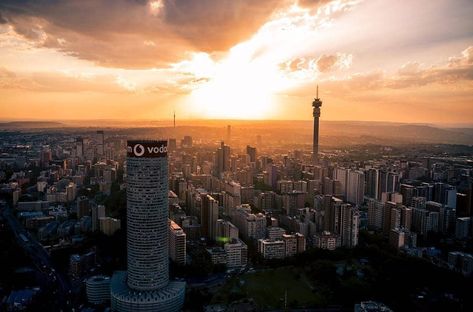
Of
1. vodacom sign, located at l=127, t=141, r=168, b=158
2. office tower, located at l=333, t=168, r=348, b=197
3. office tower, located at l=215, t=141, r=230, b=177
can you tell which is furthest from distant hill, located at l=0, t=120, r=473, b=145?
vodacom sign, located at l=127, t=141, r=168, b=158

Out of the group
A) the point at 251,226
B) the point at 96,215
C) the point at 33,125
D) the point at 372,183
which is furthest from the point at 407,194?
the point at 33,125

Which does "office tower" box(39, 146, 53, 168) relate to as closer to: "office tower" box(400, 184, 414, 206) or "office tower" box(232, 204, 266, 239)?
"office tower" box(232, 204, 266, 239)

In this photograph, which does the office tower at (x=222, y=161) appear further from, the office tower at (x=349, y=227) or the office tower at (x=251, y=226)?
the office tower at (x=349, y=227)

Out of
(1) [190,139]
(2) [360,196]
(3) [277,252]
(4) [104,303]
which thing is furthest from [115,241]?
(1) [190,139]

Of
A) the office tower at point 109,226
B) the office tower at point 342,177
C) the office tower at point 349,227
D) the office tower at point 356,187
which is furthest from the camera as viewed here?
the office tower at point 342,177

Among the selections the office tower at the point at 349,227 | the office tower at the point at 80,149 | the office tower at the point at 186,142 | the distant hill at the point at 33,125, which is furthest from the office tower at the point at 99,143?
the office tower at the point at 349,227

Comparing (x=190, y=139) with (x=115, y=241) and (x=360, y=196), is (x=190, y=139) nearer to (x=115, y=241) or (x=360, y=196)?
(x=360, y=196)

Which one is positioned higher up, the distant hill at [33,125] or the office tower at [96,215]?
the distant hill at [33,125]
